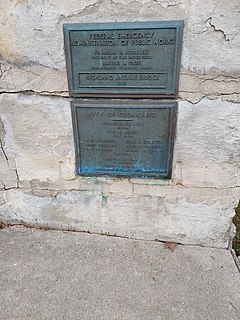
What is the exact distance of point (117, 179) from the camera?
1.96 metres

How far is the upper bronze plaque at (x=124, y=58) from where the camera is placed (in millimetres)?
1555

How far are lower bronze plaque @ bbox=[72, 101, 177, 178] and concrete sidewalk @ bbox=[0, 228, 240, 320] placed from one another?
1.75 feet

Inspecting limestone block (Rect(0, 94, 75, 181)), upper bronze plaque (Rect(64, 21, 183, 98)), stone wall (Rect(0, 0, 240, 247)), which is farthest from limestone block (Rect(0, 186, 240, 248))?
upper bronze plaque (Rect(64, 21, 183, 98))

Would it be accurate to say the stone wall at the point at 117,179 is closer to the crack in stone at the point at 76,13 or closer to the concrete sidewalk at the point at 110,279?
the crack in stone at the point at 76,13

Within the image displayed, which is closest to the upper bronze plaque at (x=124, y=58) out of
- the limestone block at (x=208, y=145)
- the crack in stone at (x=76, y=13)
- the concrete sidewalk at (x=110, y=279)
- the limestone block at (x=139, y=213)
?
the crack in stone at (x=76, y=13)

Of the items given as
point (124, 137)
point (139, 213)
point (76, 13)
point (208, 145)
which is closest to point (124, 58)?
point (76, 13)

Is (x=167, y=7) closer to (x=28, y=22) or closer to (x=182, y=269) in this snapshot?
(x=28, y=22)

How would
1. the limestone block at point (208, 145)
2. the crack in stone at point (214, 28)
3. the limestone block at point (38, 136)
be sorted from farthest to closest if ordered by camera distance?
the limestone block at point (38, 136) → the limestone block at point (208, 145) → the crack in stone at point (214, 28)

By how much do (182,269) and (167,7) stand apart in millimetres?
1508

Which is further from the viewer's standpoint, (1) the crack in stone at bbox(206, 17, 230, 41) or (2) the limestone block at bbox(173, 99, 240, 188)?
(2) the limestone block at bbox(173, 99, 240, 188)

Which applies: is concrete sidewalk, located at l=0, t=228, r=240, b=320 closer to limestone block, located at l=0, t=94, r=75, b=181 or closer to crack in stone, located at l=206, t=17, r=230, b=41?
limestone block, located at l=0, t=94, r=75, b=181

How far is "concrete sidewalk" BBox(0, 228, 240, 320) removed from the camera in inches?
63.0

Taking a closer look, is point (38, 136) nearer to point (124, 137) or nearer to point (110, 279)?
point (124, 137)

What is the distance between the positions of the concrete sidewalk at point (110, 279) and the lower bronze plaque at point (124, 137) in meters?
0.53
